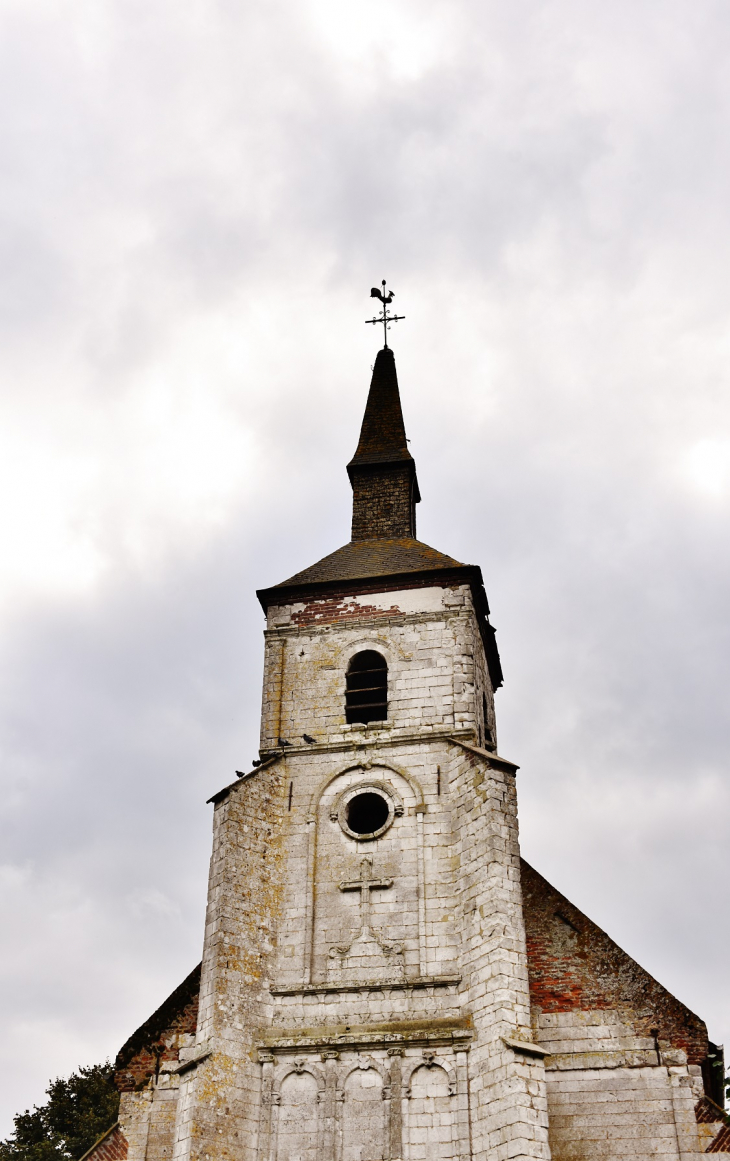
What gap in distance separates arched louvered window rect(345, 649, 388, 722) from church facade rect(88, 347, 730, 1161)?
1.6 inches

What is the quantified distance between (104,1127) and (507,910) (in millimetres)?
20798

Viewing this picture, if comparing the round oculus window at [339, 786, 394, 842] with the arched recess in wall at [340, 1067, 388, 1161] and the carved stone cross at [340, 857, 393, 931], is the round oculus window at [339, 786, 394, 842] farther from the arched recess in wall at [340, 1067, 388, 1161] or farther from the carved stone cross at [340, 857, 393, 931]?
the arched recess in wall at [340, 1067, 388, 1161]

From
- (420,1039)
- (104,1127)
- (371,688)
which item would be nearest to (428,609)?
(371,688)

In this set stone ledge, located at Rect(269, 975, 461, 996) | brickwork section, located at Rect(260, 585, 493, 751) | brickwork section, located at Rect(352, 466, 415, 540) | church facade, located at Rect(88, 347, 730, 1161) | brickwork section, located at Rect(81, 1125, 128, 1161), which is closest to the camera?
church facade, located at Rect(88, 347, 730, 1161)

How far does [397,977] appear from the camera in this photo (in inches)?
662

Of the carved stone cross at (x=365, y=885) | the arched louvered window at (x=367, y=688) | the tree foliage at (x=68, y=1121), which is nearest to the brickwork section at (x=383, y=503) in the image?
the arched louvered window at (x=367, y=688)

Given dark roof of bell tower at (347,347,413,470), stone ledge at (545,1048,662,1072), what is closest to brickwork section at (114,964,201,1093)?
stone ledge at (545,1048,662,1072)

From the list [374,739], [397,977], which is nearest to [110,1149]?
[397,977]

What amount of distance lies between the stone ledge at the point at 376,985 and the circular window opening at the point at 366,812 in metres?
2.53

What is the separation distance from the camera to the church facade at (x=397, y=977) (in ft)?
51.3

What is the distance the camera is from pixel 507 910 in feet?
53.5

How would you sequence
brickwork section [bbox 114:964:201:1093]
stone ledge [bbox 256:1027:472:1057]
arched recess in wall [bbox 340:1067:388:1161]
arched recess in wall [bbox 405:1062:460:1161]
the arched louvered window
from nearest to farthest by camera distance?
1. arched recess in wall [bbox 405:1062:460:1161]
2. arched recess in wall [bbox 340:1067:388:1161]
3. stone ledge [bbox 256:1027:472:1057]
4. brickwork section [bbox 114:964:201:1093]
5. the arched louvered window

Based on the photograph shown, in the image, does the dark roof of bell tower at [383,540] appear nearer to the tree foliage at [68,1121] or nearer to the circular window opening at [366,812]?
the circular window opening at [366,812]

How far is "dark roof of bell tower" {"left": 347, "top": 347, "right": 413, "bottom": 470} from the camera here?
26.2m
